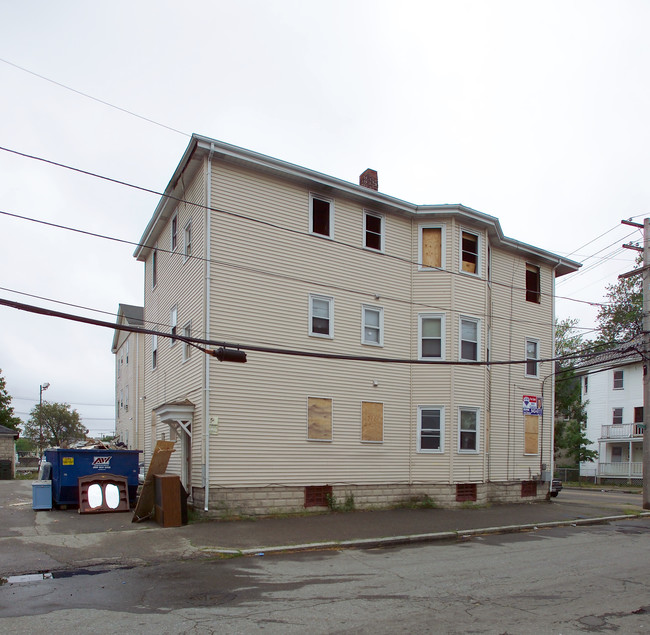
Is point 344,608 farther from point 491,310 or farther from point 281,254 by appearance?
point 491,310

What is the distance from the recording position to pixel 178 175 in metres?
18.3

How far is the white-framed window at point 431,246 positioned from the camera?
20609 millimetres

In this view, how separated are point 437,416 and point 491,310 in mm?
4776

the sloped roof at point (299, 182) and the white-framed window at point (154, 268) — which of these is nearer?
the sloped roof at point (299, 182)

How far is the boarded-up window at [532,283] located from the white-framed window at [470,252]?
3.87 meters

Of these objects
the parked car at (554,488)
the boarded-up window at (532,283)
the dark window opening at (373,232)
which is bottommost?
the parked car at (554,488)

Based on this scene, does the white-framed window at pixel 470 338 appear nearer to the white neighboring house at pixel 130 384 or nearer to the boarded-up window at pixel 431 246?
the boarded-up window at pixel 431 246

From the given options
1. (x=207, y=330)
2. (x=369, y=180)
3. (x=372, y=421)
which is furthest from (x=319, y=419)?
(x=369, y=180)

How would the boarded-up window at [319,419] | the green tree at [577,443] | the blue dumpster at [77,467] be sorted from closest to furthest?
the blue dumpster at [77,467], the boarded-up window at [319,419], the green tree at [577,443]

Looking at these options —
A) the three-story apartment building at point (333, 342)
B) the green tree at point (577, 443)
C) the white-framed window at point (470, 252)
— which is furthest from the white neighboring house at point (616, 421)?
the white-framed window at point (470, 252)

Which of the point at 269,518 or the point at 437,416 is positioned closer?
the point at 269,518

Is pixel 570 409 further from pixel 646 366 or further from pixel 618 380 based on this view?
pixel 646 366

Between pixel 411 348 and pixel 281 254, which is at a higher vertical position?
pixel 281 254

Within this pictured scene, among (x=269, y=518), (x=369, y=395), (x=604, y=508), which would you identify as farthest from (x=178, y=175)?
(x=604, y=508)
